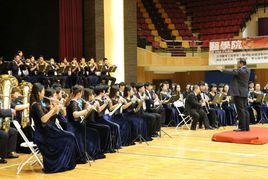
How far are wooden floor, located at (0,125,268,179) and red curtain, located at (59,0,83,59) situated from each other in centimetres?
795

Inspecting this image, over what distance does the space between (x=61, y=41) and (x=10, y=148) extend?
9023 mm

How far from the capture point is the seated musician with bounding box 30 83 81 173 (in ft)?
20.8

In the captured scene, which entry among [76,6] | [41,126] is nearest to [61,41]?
[76,6]

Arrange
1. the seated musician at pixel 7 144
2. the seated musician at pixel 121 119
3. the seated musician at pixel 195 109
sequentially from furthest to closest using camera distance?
the seated musician at pixel 195 109
the seated musician at pixel 121 119
the seated musician at pixel 7 144

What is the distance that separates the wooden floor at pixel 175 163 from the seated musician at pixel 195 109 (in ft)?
9.10

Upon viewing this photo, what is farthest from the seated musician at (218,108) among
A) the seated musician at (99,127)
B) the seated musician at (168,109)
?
the seated musician at (99,127)

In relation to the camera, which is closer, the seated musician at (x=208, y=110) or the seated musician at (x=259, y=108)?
the seated musician at (x=208, y=110)

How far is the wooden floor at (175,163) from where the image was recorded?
20.0 feet

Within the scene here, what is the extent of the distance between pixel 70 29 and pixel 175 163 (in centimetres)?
1041

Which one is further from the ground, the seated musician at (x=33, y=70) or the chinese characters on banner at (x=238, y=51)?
the chinese characters on banner at (x=238, y=51)

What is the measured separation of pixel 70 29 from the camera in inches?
641

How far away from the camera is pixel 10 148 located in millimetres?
7559

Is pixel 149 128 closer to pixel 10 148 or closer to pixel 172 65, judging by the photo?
pixel 10 148

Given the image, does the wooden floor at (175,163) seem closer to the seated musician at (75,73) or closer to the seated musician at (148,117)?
the seated musician at (148,117)
